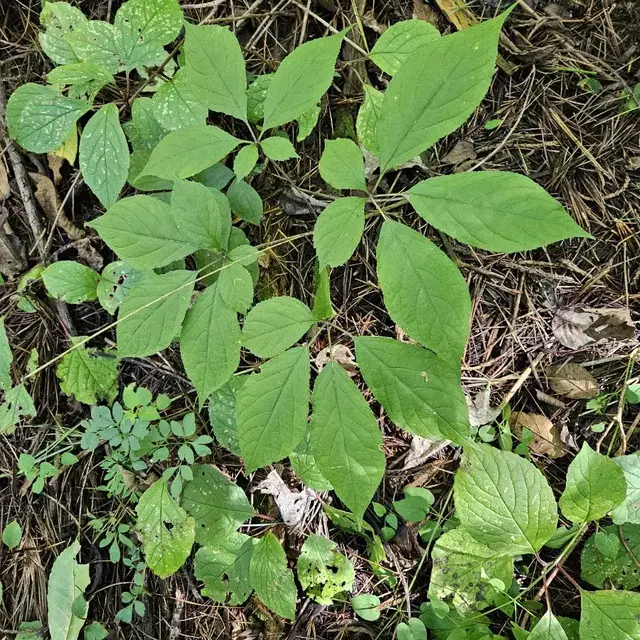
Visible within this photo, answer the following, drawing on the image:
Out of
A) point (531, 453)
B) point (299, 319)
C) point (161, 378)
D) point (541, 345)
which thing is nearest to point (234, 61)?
point (299, 319)

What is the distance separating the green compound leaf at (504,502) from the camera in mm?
1480

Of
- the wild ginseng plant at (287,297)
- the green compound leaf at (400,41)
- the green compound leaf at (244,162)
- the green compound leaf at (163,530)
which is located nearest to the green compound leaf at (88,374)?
the wild ginseng plant at (287,297)

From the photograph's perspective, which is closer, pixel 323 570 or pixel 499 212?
pixel 499 212

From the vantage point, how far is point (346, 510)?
1.71 metres

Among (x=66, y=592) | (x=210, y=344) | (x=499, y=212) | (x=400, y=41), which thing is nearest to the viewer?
(x=499, y=212)

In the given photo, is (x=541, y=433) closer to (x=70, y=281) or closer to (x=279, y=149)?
(x=279, y=149)

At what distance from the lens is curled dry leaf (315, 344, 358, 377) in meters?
1.71

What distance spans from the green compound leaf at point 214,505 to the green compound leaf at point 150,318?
55 cm

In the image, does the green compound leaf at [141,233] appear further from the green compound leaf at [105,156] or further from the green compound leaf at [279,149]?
the green compound leaf at [279,149]

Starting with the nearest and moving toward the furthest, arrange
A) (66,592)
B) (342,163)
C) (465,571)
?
1. (342,163)
2. (465,571)
3. (66,592)

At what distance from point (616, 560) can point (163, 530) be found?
4.69ft

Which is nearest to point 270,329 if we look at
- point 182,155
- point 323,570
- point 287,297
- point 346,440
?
point 287,297

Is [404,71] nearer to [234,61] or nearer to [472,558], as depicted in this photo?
[234,61]

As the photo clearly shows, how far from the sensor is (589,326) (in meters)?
1.69
